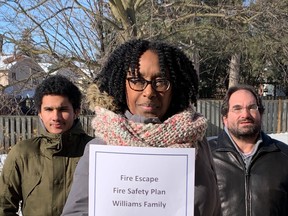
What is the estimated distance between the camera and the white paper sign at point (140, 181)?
1301 millimetres

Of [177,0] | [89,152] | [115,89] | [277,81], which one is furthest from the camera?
[277,81]

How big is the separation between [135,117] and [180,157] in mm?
203

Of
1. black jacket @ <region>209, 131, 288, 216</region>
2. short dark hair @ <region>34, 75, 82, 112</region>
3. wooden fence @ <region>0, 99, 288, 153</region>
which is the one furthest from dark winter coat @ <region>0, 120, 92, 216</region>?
wooden fence @ <region>0, 99, 288, 153</region>

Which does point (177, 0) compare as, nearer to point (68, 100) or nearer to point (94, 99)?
point (68, 100)

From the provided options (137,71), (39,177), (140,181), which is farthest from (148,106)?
(39,177)

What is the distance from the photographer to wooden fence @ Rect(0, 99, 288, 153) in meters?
10.9

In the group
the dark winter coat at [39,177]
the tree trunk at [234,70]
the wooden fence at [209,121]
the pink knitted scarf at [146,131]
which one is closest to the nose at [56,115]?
the dark winter coat at [39,177]

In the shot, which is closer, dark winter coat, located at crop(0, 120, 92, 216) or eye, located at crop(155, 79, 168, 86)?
eye, located at crop(155, 79, 168, 86)

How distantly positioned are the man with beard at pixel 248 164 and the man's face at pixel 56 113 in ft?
3.38

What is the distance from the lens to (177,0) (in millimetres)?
8055

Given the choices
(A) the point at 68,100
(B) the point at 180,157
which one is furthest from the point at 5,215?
(B) the point at 180,157

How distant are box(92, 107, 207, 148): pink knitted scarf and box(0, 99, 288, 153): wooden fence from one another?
319 inches

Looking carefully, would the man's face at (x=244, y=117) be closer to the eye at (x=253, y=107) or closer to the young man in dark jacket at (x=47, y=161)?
the eye at (x=253, y=107)

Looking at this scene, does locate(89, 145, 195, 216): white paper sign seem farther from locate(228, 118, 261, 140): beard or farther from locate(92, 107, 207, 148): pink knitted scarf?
locate(228, 118, 261, 140): beard
